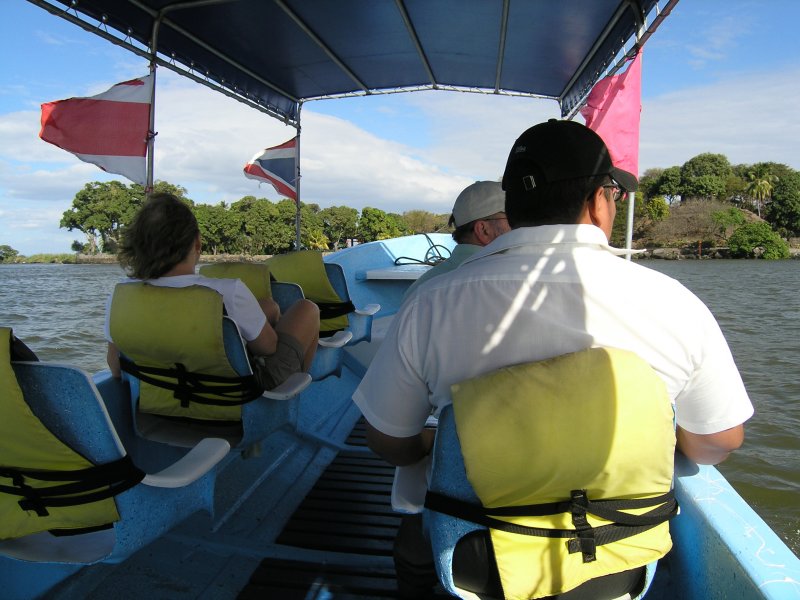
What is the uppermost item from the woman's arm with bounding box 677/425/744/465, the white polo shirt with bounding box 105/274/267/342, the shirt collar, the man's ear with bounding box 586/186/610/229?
the man's ear with bounding box 586/186/610/229

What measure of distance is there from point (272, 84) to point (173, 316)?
12.0 feet

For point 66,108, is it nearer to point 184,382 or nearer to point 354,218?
point 184,382

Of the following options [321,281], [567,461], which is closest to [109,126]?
[321,281]

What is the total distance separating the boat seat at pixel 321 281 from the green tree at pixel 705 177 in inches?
2723

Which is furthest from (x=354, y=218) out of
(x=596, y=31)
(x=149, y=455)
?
(x=149, y=455)

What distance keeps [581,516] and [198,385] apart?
4.63 feet

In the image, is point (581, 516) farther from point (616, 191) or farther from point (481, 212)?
point (481, 212)

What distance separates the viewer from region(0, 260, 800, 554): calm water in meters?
4.26

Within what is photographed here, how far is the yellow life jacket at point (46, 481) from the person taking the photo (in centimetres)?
122

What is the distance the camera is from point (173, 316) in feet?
6.00

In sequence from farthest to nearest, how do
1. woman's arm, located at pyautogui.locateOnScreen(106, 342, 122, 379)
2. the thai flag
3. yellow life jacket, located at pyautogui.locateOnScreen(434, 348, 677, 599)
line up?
1. the thai flag
2. woman's arm, located at pyautogui.locateOnScreen(106, 342, 122, 379)
3. yellow life jacket, located at pyautogui.locateOnScreen(434, 348, 677, 599)

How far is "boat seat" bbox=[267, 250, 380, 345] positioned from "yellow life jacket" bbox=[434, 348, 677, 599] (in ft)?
8.70

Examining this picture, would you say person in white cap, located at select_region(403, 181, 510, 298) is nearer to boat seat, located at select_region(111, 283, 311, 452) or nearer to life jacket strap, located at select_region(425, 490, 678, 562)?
boat seat, located at select_region(111, 283, 311, 452)

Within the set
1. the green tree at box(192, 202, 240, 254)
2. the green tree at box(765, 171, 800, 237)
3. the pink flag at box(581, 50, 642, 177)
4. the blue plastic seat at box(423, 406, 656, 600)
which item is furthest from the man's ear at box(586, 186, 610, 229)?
the green tree at box(765, 171, 800, 237)
